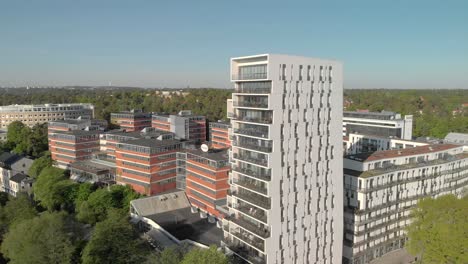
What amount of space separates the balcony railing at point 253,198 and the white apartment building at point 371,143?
53.8 meters

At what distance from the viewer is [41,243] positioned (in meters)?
47.1

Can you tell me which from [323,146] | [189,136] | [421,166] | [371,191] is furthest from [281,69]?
[189,136]

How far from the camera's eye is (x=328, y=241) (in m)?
50.4

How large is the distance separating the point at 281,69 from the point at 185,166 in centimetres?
4373

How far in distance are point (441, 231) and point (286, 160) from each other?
21039 mm

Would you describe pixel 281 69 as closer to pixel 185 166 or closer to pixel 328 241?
pixel 328 241

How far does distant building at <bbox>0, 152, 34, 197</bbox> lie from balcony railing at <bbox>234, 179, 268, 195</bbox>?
6561 cm

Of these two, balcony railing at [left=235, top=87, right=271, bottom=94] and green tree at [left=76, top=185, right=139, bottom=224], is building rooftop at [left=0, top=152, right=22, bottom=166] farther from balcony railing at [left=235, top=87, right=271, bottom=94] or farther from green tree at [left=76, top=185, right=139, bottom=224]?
balcony railing at [left=235, top=87, right=271, bottom=94]

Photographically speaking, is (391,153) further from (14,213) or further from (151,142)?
(14,213)

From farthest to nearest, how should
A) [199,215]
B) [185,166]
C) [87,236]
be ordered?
[185,166]
[199,215]
[87,236]

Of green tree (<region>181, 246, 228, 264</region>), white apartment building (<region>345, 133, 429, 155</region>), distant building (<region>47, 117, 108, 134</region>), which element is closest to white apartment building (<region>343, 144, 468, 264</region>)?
green tree (<region>181, 246, 228, 264</region>)

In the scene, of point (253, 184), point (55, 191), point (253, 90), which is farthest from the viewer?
→ point (55, 191)

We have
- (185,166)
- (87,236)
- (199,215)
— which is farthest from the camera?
(185,166)

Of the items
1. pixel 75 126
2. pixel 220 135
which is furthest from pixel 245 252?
pixel 75 126
